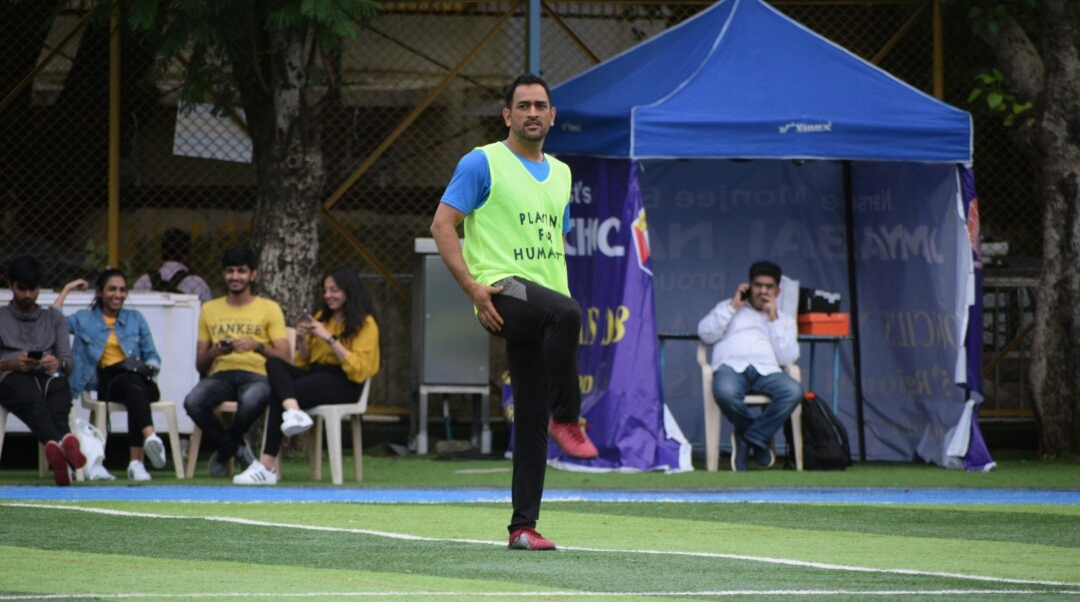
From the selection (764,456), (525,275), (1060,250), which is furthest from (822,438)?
(525,275)

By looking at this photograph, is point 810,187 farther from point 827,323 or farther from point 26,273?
point 26,273

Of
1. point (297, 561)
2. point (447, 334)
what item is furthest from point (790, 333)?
point (297, 561)

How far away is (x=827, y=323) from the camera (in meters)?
12.3

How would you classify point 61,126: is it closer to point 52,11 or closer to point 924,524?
point 52,11

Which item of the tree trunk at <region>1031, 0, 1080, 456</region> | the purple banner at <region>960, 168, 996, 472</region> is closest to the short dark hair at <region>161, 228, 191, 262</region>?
→ the purple banner at <region>960, 168, 996, 472</region>

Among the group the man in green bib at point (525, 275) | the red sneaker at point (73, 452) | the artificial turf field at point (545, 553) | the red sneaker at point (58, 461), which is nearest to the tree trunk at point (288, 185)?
the red sneaker at point (73, 452)

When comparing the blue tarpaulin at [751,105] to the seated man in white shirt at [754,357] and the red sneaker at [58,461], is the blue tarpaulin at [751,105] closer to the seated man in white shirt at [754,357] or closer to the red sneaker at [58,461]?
the seated man in white shirt at [754,357]

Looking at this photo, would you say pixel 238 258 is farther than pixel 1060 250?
No

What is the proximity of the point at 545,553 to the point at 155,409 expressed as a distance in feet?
18.8

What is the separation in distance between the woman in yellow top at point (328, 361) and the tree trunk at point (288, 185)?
129 cm

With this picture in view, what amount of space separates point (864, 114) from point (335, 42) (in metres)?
3.70

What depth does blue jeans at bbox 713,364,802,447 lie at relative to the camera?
11570mm

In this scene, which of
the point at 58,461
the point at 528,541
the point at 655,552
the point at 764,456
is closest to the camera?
the point at 528,541

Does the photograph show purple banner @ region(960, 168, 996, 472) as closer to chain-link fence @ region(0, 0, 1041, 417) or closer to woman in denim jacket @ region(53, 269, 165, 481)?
Result: chain-link fence @ region(0, 0, 1041, 417)
